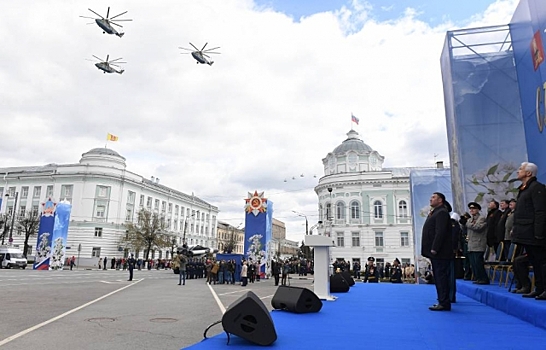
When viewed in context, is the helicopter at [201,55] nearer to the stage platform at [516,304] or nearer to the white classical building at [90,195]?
the stage platform at [516,304]

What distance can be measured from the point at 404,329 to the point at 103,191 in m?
60.1

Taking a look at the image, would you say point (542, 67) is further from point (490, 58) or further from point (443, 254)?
point (443, 254)

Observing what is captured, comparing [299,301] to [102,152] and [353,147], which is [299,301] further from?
[102,152]

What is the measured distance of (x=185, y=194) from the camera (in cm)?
8181

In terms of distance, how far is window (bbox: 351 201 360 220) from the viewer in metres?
49.7

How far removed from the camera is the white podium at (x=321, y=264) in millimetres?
7984

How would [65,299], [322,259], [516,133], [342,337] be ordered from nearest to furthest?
[342,337]
[322,259]
[65,299]
[516,133]

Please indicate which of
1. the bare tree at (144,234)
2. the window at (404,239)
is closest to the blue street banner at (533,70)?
the window at (404,239)

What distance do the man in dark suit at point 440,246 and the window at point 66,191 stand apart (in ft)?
202

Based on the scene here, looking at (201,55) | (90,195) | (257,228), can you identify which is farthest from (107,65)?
(90,195)

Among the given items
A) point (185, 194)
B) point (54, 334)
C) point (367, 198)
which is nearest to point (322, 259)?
point (54, 334)

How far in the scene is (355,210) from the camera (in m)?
49.9

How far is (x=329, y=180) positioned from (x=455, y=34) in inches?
1454

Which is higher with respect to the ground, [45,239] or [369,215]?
[369,215]
